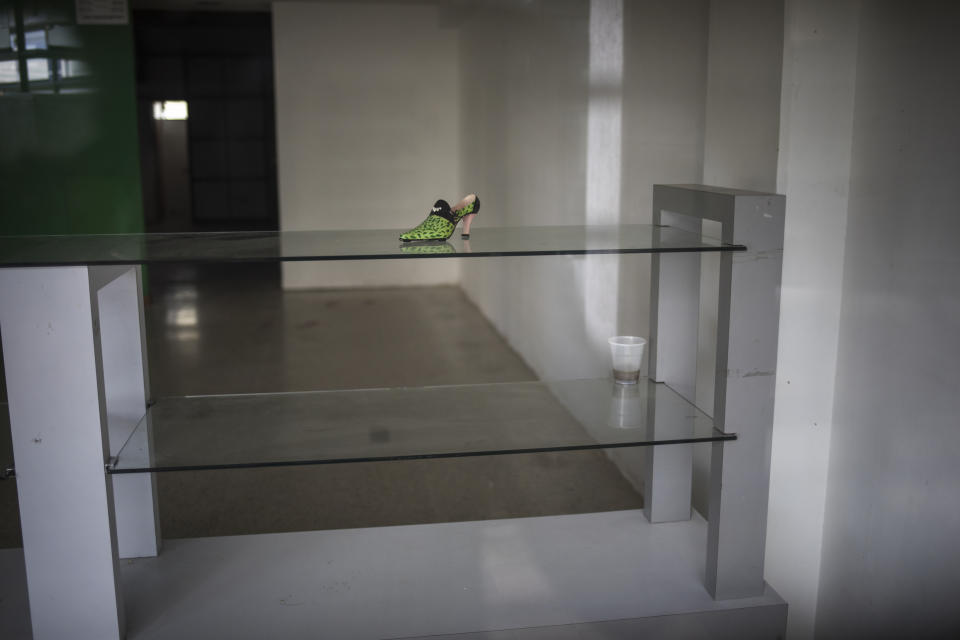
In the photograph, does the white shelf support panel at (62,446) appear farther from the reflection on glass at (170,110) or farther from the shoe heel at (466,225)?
the reflection on glass at (170,110)

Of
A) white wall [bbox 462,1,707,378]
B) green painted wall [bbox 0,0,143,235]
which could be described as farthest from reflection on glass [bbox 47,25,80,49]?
white wall [bbox 462,1,707,378]

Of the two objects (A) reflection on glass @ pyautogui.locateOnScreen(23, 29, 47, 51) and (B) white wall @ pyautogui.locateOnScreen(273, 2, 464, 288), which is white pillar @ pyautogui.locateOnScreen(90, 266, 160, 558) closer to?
(A) reflection on glass @ pyautogui.locateOnScreen(23, 29, 47, 51)

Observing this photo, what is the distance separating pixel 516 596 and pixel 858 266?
3.48ft

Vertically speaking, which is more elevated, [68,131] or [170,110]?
[170,110]

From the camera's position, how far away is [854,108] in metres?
1.90

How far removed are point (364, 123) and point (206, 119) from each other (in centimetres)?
408

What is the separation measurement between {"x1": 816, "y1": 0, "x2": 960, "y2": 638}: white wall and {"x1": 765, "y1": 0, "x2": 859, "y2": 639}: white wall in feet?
0.10

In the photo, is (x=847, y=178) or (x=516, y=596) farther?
(x=847, y=178)

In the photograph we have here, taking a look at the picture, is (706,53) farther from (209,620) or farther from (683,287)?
(209,620)

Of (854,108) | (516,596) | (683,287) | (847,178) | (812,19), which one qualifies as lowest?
(516,596)

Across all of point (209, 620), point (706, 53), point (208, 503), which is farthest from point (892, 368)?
point (208, 503)

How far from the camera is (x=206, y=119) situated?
35.6ft

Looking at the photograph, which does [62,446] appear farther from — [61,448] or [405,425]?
[405,425]

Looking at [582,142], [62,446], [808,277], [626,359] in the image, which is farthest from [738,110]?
[62,446]
